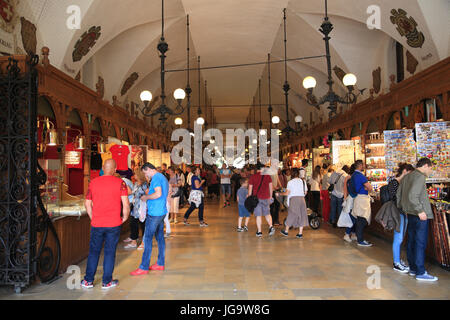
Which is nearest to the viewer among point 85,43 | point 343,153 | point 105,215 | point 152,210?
point 105,215

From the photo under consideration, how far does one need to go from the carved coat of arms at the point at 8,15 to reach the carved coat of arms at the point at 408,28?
7272 mm

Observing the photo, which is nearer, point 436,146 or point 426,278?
point 426,278

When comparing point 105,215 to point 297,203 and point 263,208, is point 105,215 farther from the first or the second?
point 297,203

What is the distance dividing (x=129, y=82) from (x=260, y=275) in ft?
29.2

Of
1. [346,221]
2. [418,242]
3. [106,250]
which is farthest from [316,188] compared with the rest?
[106,250]

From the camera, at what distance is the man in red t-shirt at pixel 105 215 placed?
3578 mm

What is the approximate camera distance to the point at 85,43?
732cm

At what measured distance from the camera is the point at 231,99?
20.2 m

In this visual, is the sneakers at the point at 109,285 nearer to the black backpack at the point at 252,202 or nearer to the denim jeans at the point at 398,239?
the black backpack at the point at 252,202

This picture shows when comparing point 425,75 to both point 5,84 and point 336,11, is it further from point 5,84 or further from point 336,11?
point 5,84

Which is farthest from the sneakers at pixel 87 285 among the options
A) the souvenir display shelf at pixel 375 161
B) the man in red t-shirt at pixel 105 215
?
the souvenir display shelf at pixel 375 161

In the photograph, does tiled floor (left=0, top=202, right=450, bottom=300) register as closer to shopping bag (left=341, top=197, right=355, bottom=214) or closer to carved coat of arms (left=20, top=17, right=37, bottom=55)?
shopping bag (left=341, top=197, right=355, bottom=214)

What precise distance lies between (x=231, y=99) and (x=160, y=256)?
661 inches
